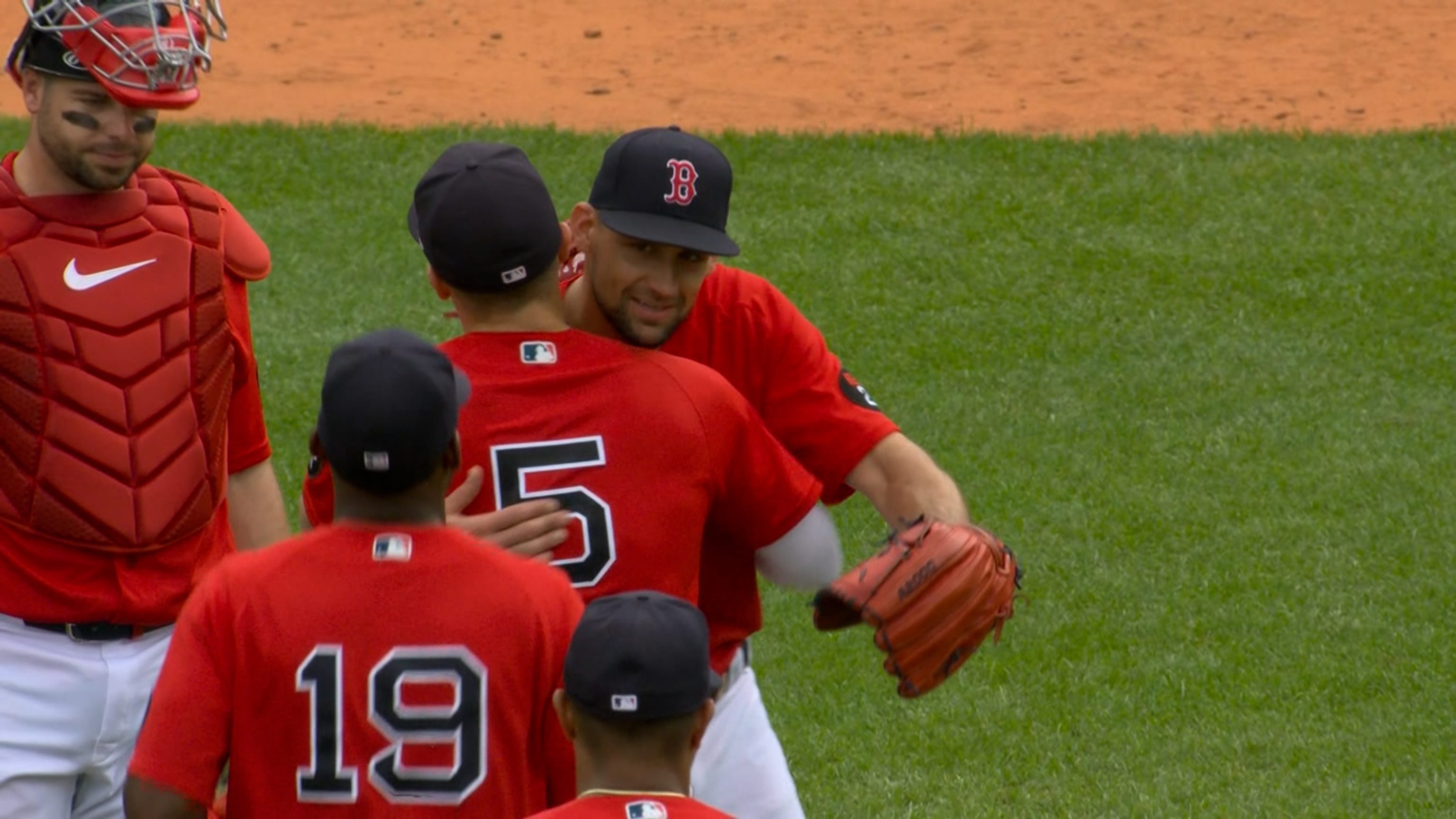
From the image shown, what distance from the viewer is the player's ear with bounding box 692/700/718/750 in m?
2.80

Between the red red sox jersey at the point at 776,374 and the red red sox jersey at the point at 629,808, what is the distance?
1.25 m

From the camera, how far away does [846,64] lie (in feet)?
45.8

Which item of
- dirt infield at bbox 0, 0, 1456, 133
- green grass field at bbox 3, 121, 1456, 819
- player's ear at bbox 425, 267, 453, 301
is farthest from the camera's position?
dirt infield at bbox 0, 0, 1456, 133

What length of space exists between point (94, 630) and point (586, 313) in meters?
1.09

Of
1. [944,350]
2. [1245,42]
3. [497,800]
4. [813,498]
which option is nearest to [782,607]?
[944,350]

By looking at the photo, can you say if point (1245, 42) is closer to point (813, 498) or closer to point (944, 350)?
point (944, 350)

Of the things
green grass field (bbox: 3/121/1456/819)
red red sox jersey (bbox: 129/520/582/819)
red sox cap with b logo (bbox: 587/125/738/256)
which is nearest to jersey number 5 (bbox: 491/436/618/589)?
red red sox jersey (bbox: 129/520/582/819)

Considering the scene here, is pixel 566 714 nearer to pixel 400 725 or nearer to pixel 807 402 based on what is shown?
pixel 400 725

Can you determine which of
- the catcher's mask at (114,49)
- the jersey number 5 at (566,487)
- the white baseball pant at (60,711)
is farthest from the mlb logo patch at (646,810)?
the catcher's mask at (114,49)

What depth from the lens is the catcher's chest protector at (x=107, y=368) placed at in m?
3.76

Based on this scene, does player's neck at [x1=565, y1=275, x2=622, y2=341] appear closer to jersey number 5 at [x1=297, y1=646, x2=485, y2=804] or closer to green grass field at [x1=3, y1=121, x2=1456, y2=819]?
jersey number 5 at [x1=297, y1=646, x2=485, y2=804]

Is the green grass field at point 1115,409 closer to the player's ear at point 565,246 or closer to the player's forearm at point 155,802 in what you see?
the player's ear at point 565,246

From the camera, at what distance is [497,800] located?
9.67 feet

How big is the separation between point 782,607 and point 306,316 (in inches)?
139
